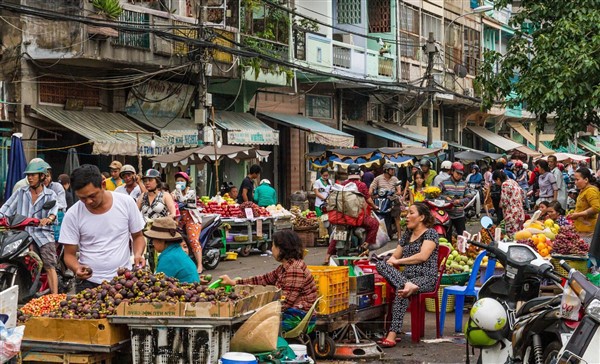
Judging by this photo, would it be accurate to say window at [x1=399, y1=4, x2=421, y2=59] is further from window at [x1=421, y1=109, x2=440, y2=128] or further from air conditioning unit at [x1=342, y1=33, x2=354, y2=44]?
window at [x1=421, y1=109, x2=440, y2=128]

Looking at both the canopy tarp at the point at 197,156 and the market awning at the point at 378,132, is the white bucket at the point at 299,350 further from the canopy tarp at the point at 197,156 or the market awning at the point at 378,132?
the market awning at the point at 378,132

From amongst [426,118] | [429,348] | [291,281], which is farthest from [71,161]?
[426,118]

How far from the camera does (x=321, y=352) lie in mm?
9922

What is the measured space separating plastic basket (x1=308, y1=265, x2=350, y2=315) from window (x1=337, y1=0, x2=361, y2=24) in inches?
1179

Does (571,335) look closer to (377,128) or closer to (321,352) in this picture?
(321,352)

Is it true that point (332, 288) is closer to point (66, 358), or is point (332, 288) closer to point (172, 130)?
point (66, 358)

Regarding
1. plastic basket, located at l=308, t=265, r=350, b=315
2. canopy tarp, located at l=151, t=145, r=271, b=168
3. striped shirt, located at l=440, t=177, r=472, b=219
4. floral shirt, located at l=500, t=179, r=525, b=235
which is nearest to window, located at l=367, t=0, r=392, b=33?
canopy tarp, located at l=151, t=145, r=271, b=168

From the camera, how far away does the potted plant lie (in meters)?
23.0

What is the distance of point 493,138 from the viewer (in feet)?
177

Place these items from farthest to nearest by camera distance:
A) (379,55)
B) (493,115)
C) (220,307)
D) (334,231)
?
(493,115), (379,55), (334,231), (220,307)

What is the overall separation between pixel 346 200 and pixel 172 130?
11.7m

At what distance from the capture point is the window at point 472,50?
50688 millimetres

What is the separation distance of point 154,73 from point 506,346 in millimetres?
18538

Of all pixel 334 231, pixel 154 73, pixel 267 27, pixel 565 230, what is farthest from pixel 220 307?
pixel 267 27
